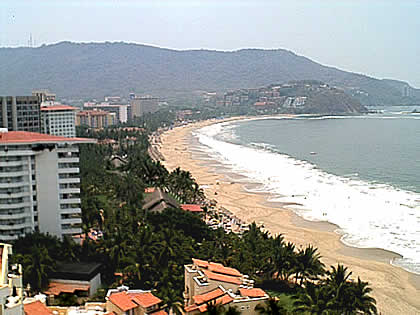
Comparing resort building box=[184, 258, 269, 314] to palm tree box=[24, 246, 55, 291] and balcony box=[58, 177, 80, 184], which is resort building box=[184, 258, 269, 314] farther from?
balcony box=[58, 177, 80, 184]

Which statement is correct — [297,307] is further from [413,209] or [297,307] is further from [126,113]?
[126,113]

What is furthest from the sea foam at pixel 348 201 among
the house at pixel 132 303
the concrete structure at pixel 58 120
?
the concrete structure at pixel 58 120

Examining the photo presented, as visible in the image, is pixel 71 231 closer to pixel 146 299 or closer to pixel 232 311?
pixel 146 299

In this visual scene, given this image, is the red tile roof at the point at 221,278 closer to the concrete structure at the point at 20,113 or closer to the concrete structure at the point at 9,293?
the concrete structure at the point at 9,293

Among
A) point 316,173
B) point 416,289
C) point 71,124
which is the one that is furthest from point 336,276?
point 71,124

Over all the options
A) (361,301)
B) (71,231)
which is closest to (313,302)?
(361,301)
